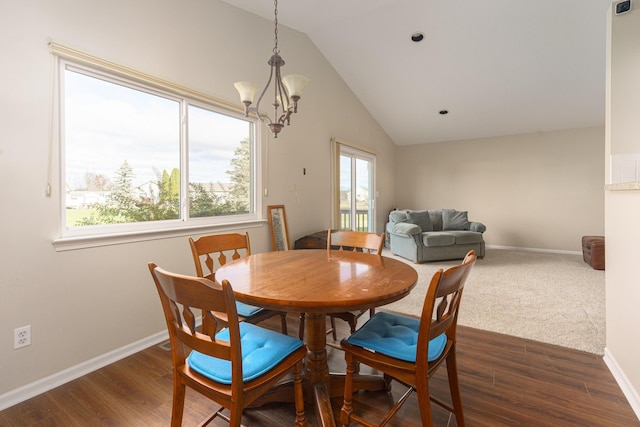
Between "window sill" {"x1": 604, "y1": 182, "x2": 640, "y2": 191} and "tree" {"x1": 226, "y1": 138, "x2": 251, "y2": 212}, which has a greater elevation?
"tree" {"x1": 226, "y1": 138, "x2": 251, "y2": 212}

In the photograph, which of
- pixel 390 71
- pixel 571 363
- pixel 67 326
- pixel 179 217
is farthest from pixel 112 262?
pixel 390 71

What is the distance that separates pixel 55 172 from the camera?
74.0 inches

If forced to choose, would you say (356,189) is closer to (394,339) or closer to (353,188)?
(353,188)

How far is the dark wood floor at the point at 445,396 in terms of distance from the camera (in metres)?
1.55

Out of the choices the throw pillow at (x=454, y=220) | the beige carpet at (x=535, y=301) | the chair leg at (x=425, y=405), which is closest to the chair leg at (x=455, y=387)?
the chair leg at (x=425, y=405)

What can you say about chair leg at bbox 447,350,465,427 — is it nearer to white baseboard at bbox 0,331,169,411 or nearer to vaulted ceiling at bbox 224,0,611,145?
white baseboard at bbox 0,331,169,411

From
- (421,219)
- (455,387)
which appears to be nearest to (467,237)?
(421,219)

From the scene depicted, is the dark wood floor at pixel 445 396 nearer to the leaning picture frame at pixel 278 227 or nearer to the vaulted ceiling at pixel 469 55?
the leaning picture frame at pixel 278 227

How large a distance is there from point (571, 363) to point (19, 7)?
399cm

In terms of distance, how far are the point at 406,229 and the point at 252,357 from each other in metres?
4.22

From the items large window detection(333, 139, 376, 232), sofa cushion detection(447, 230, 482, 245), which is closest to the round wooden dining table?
large window detection(333, 139, 376, 232)

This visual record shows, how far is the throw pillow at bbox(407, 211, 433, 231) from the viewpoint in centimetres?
567

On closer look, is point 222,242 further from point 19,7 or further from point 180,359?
point 19,7

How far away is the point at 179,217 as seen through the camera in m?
2.71
